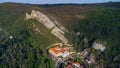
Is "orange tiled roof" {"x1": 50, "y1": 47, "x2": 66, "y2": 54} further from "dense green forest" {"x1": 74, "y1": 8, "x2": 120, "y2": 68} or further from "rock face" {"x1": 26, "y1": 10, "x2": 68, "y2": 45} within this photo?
"dense green forest" {"x1": 74, "y1": 8, "x2": 120, "y2": 68}

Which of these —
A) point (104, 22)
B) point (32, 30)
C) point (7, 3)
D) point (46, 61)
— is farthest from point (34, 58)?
point (7, 3)

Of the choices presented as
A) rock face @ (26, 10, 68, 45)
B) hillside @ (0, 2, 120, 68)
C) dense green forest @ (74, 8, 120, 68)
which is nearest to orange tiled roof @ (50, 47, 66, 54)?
hillside @ (0, 2, 120, 68)

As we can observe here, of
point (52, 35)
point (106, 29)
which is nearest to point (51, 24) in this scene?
→ point (52, 35)

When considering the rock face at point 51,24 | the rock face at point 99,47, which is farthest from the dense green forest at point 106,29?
the rock face at point 51,24

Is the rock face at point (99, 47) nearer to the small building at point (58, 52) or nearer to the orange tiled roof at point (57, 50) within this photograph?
the small building at point (58, 52)

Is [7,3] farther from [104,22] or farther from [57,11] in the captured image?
[104,22]

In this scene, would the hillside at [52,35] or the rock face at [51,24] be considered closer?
the hillside at [52,35]
